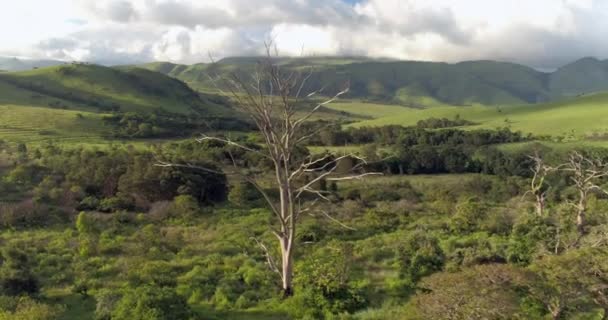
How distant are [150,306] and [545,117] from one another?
112054mm

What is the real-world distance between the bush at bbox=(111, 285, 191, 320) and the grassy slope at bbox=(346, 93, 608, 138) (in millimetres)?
85518

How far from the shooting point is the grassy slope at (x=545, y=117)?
87.6 m

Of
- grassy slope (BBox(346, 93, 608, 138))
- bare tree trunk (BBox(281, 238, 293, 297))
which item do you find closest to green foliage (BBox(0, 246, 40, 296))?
bare tree trunk (BBox(281, 238, 293, 297))

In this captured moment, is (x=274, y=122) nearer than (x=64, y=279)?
Yes

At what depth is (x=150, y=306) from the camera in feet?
37.4

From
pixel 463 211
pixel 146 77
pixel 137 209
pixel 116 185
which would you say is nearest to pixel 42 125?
pixel 116 185

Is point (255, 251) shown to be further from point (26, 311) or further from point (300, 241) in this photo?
point (26, 311)

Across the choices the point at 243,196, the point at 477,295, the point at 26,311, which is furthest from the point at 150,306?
the point at 243,196

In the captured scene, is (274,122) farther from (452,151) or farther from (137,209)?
(452,151)

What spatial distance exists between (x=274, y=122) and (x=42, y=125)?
70.0 meters

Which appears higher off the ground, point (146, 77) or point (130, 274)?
point (146, 77)

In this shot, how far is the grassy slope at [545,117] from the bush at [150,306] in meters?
85.5

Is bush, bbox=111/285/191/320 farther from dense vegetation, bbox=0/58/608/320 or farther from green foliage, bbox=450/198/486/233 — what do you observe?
green foliage, bbox=450/198/486/233

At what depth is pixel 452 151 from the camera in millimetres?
59531
